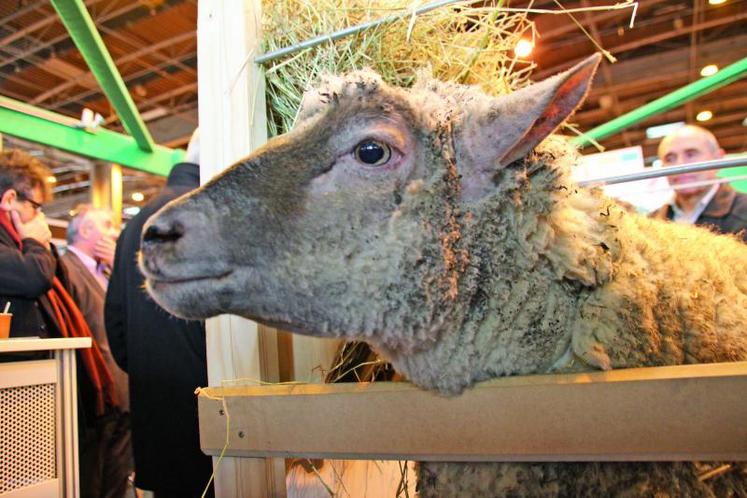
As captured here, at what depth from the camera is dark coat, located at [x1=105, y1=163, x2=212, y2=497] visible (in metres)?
2.06

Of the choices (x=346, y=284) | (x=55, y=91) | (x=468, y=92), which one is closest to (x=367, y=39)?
(x=468, y=92)

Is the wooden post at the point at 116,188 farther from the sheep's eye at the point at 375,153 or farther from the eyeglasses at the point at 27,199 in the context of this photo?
the sheep's eye at the point at 375,153

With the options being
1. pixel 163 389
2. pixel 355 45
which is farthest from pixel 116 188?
pixel 355 45

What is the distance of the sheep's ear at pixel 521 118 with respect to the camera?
3.53 ft

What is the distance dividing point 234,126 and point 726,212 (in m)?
2.87

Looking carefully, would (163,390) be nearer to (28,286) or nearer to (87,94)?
(28,286)

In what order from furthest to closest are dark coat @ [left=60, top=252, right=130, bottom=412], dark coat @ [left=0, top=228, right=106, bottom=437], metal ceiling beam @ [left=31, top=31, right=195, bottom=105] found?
metal ceiling beam @ [left=31, top=31, right=195, bottom=105], dark coat @ [left=60, top=252, right=130, bottom=412], dark coat @ [left=0, top=228, right=106, bottom=437]

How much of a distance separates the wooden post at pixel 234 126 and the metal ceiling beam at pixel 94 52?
118 centimetres

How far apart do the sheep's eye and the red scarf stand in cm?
242

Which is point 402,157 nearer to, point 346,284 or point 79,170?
point 346,284

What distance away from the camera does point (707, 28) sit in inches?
211

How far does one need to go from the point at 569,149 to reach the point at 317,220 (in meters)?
0.74

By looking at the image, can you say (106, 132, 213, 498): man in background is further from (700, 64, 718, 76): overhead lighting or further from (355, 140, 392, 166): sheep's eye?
(700, 64, 718, 76): overhead lighting

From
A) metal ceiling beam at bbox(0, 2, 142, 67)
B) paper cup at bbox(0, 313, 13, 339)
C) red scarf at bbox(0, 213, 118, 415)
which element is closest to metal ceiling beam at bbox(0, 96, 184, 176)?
metal ceiling beam at bbox(0, 2, 142, 67)
